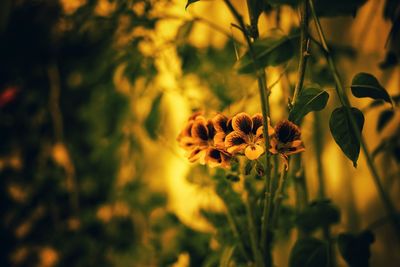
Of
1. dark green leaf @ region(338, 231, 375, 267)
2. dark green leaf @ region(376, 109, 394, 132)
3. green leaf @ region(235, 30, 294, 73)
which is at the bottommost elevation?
dark green leaf @ region(338, 231, 375, 267)

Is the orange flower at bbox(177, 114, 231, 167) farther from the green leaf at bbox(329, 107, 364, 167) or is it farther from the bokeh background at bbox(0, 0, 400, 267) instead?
the bokeh background at bbox(0, 0, 400, 267)

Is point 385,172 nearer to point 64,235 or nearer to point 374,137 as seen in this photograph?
point 374,137

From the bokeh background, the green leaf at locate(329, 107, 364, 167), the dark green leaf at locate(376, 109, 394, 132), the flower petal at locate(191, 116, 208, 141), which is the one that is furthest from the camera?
the bokeh background

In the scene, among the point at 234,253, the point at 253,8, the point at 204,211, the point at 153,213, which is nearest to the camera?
the point at 253,8

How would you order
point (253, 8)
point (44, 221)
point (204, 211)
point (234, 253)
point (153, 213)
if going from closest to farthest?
point (253, 8), point (234, 253), point (204, 211), point (153, 213), point (44, 221)

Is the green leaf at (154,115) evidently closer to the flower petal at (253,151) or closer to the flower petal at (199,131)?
the flower petal at (199,131)

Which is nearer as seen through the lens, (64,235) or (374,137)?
(374,137)

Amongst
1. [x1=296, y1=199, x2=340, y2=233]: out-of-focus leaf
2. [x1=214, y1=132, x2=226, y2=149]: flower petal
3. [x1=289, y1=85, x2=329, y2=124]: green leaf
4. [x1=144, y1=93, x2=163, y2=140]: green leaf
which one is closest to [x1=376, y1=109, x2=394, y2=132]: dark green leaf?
[x1=296, y1=199, x2=340, y2=233]: out-of-focus leaf

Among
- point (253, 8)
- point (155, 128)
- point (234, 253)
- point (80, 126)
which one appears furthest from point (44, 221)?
point (253, 8)
